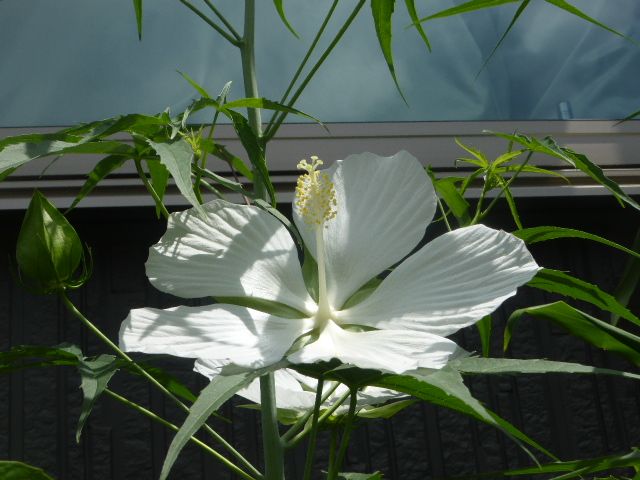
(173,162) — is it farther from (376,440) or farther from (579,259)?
(579,259)

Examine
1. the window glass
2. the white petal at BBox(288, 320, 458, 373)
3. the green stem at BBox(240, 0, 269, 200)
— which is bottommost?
the white petal at BBox(288, 320, 458, 373)

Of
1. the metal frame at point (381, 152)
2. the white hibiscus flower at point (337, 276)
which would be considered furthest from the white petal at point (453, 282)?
the metal frame at point (381, 152)

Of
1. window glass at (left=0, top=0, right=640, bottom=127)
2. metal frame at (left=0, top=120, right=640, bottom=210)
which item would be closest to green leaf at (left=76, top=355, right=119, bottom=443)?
metal frame at (left=0, top=120, right=640, bottom=210)

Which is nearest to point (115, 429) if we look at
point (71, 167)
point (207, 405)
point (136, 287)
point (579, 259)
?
point (136, 287)

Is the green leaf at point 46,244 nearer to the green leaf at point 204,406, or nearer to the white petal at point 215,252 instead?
the white petal at point 215,252

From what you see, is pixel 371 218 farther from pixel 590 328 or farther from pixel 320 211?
pixel 590 328

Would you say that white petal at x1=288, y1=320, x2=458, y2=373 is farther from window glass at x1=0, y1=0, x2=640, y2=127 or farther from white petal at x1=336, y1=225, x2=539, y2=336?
window glass at x1=0, y1=0, x2=640, y2=127
